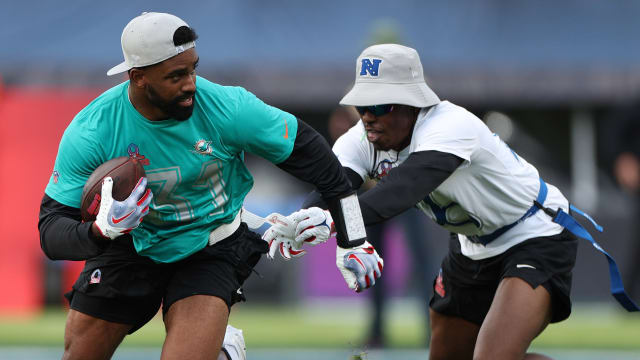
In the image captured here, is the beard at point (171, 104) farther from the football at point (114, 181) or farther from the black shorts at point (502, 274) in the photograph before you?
the black shorts at point (502, 274)

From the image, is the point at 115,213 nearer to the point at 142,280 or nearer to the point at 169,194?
the point at 169,194

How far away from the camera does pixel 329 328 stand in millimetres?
10844

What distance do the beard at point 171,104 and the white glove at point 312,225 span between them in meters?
0.71

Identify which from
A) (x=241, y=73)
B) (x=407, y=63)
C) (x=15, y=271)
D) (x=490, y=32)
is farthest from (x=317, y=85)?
(x=407, y=63)

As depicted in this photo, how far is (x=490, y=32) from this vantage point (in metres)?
16.4

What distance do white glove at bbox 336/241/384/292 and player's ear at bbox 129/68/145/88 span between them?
1.14 meters

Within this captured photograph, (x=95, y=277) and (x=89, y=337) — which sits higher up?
(x=95, y=277)

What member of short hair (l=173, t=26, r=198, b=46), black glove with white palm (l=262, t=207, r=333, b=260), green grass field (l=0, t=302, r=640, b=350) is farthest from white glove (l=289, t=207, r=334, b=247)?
green grass field (l=0, t=302, r=640, b=350)

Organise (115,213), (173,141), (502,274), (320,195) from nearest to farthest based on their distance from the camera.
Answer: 1. (115,213)
2. (173,141)
3. (502,274)
4. (320,195)

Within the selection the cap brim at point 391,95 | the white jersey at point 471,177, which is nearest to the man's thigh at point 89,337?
the white jersey at point 471,177

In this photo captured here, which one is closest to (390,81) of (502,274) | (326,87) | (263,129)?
(263,129)

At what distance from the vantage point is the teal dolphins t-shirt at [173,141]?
472cm

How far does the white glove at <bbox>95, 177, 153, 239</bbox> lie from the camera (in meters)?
4.42

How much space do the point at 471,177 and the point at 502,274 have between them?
1.65ft
